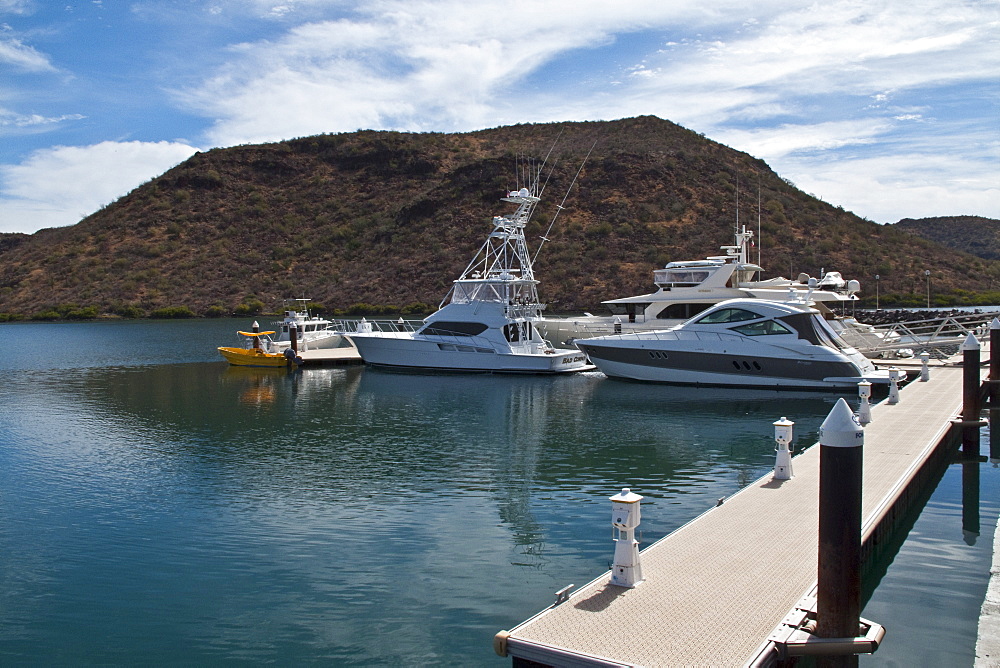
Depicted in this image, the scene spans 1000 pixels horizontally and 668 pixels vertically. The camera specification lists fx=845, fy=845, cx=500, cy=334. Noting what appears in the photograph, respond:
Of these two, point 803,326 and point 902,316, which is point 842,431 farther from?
point 902,316

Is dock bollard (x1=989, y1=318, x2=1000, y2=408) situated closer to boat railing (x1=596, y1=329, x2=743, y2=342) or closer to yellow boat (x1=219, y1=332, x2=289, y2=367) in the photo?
boat railing (x1=596, y1=329, x2=743, y2=342)

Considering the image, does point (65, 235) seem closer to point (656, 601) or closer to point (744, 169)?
point (744, 169)

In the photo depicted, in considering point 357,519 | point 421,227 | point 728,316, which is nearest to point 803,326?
point 728,316

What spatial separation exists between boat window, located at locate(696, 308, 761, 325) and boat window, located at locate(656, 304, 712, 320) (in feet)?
28.8

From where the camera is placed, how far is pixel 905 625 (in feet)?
30.1

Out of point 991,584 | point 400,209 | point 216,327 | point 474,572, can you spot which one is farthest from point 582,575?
point 400,209

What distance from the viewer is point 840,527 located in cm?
710

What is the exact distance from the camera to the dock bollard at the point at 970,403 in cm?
1861

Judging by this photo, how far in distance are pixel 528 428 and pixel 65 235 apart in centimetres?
9862

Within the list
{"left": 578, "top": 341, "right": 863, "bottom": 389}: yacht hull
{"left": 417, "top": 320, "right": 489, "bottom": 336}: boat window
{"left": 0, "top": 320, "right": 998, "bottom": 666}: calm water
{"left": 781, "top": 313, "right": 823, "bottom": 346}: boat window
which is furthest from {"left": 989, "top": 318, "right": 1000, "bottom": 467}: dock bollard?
{"left": 417, "top": 320, "right": 489, "bottom": 336}: boat window

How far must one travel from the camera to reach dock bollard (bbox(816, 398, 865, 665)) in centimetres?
705

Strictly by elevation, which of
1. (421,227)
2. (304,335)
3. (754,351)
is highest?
(421,227)

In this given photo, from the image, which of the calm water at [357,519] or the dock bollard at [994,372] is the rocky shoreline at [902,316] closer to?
the dock bollard at [994,372]

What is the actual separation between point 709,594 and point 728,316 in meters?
21.8
